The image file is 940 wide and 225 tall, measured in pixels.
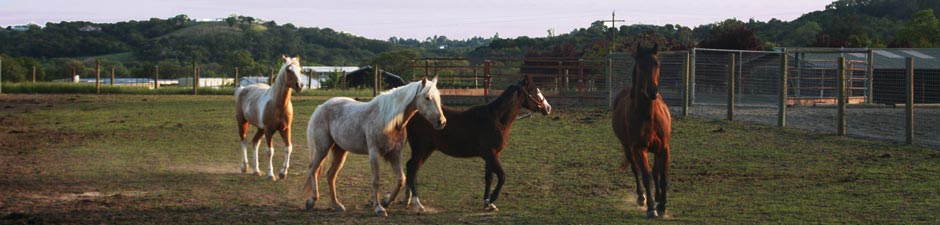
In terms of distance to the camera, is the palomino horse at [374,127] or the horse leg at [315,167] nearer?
the palomino horse at [374,127]

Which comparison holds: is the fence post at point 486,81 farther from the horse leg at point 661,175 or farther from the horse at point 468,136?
the horse leg at point 661,175

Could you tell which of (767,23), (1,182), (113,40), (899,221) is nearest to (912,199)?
(899,221)

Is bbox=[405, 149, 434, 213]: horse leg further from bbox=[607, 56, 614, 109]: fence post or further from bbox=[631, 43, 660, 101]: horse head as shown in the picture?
bbox=[607, 56, 614, 109]: fence post

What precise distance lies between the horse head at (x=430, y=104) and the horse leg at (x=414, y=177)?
0.76 m

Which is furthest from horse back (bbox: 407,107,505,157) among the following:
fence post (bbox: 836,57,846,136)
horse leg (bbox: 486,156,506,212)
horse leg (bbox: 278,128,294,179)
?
fence post (bbox: 836,57,846,136)

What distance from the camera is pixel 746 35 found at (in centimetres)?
4434

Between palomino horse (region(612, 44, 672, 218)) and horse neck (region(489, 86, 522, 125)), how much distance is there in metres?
1.13

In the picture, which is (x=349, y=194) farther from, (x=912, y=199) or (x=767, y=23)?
(x=767, y=23)

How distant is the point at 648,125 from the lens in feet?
28.3

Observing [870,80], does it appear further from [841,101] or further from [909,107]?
[909,107]

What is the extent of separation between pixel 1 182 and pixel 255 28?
430 ft

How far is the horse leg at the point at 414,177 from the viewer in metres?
8.83

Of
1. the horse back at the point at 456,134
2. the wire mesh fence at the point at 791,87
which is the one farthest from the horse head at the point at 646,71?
the wire mesh fence at the point at 791,87

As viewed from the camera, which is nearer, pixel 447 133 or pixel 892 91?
pixel 447 133
